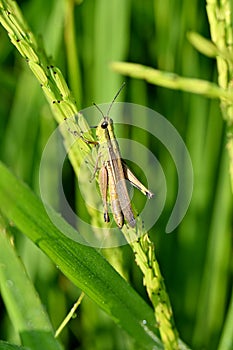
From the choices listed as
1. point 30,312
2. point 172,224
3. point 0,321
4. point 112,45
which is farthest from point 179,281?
point 30,312

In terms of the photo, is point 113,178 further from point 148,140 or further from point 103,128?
point 148,140

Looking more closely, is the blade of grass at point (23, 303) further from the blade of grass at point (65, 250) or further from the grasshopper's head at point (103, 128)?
the grasshopper's head at point (103, 128)

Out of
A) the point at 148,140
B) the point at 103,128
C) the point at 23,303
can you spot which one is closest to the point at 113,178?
the point at 103,128

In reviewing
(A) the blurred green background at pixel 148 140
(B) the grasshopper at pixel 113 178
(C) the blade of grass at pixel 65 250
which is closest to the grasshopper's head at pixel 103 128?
(B) the grasshopper at pixel 113 178

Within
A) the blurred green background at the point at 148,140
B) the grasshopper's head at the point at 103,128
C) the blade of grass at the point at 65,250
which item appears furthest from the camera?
the blurred green background at the point at 148,140

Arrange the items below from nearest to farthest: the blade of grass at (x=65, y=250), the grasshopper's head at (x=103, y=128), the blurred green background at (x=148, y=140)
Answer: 1. the blade of grass at (x=65, y=250)
2. the grasshopper's head at (x=103, y=128)
3. the blurred green background at (x=148, y=140)

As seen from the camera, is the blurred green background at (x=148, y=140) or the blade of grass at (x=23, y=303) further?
the blurred green background at (x=148, y=140)
